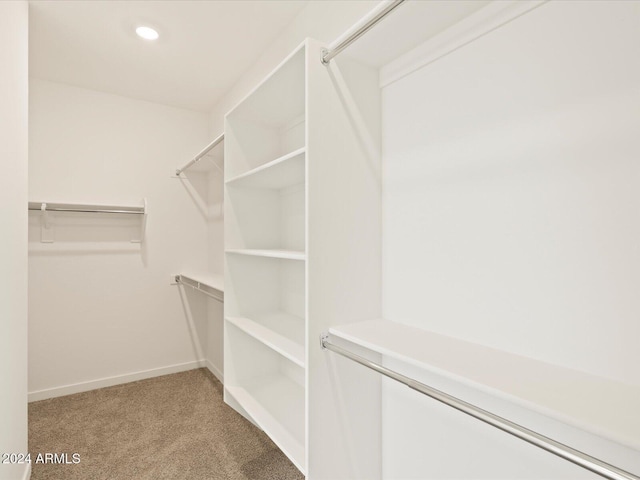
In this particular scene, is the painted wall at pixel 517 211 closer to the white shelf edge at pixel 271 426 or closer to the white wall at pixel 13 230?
the white shelf edge at pixel 271 426

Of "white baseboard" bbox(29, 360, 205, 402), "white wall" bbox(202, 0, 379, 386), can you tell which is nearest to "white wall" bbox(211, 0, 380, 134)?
"white wall" bbox(202, 0, 379, 386)

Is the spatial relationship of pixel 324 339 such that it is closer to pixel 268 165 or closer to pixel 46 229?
pixel 268 165

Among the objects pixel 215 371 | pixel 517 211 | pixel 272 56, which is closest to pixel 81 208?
pixel 215 371

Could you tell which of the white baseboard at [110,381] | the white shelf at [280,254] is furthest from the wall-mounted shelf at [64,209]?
the white shelf at [280,254]

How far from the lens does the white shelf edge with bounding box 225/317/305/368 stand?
1.22m

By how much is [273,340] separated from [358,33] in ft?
3.77

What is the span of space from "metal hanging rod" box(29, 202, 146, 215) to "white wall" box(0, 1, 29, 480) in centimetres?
92

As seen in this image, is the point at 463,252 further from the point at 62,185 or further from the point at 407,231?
the point at 62,185

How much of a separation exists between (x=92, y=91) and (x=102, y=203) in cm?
93

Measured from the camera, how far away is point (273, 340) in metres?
1.38

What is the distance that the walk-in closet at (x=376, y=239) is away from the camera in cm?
76

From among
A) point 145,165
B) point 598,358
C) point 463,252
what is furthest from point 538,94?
point 145,165

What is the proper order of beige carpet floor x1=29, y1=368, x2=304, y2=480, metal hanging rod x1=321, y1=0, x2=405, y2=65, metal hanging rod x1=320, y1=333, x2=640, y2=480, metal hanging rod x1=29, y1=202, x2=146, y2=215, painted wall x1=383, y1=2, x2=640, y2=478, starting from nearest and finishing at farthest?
1. metal hanging rod x1=320, y1=333, x2=640, y2=480
2. painted wall x1=383, y1=2, x2=640, y2=478
3. metal hanging rod x1=321, y1=0, x2=405, y2=65
4. beige carpet floor x1=29, y1=368, x2=304, y2=480
5. metal hanging rod x1=29, y1=202, x2=146, y2=215

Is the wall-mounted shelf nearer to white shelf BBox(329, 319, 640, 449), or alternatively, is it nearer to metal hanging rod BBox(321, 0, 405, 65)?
metal hanging rod BBox(321, 0, 405, 65)
